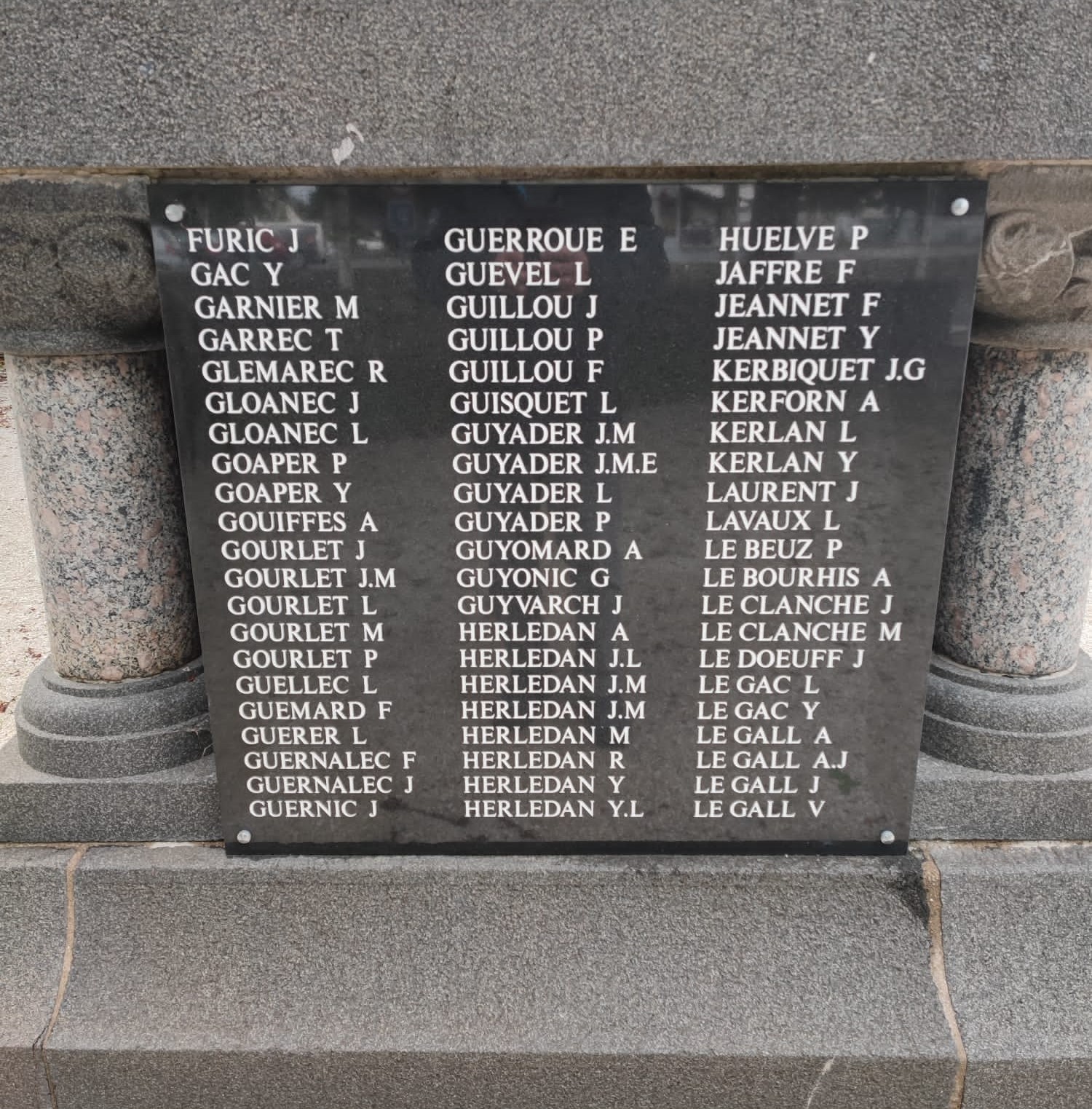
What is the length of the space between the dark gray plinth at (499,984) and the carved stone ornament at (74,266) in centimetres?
154

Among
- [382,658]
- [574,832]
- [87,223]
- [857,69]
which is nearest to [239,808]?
[382,658]

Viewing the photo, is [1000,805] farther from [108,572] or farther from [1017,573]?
[108,572]

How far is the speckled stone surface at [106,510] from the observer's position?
2.67 meters

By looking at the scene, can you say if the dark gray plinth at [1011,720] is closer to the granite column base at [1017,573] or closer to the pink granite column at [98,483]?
the granite column base at [1017,573]

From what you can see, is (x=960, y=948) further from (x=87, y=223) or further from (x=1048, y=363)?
(x=87, y=223)

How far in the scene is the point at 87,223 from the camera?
2.43 metres

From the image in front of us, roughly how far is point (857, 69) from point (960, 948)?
2415mm

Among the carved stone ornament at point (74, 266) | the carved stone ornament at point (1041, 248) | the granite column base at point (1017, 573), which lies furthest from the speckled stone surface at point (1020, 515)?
the carved stone ornament at point (74, 266)

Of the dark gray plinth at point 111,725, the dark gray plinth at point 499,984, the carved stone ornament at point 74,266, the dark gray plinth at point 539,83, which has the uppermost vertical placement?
the dark gray plinth at point 539,83

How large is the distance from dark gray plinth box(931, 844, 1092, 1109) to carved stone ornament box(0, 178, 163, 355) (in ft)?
9.34

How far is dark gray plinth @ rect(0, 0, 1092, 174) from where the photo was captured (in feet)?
7.20

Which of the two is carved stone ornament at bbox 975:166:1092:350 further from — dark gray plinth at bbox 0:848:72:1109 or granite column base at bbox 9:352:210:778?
dark gray plinth at bbox 0:848:72:1109

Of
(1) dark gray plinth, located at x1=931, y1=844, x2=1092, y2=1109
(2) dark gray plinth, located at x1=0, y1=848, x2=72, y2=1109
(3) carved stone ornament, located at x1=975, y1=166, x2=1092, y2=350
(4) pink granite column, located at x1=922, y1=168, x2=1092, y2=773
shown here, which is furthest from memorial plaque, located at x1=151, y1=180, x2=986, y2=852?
(2) dark gray plinth, located at x1=0, y1=848, x2=72, y2=1109

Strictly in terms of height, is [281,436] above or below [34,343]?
below
